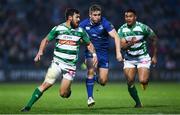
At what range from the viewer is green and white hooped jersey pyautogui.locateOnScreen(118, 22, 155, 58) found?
15.7 metres

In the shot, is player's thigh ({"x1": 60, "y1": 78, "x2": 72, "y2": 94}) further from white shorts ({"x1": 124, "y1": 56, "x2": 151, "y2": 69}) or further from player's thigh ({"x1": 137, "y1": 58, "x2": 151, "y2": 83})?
player's thigh ({"x1": 137, "y1": 58, "x2": 151, "y2": 83})

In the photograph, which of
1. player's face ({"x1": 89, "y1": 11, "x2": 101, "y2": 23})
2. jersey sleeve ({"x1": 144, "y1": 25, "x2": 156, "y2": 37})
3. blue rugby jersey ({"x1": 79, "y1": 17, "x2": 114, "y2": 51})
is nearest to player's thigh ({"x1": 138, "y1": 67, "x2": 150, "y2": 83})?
jersey sleeve ({"x1": 144, "y1": 25, "x2": 156, "y2": 37})

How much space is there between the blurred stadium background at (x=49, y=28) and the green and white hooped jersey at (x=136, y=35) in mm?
12252

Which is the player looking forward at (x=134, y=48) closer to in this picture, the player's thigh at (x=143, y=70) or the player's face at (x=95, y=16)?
the player's thigh at (x=143, y=70)

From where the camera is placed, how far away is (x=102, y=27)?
1573 centimetres

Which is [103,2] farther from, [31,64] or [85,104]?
[85,104]

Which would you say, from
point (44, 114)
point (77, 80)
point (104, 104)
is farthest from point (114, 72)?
point (44, 114)

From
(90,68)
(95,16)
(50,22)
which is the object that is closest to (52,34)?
(95,16)

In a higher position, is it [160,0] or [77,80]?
[160,0]

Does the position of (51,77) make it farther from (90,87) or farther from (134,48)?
(134,48)

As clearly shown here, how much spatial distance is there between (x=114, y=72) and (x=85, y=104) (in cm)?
1208

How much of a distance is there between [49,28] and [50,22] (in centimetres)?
65

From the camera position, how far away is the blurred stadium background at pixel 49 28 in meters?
28.2

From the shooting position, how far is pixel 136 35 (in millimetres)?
15703
